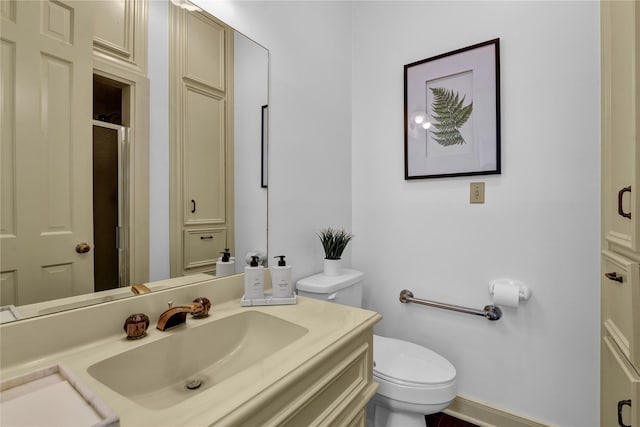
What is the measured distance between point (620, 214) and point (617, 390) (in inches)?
22.4

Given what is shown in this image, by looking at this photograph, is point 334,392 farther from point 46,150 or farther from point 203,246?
point 46,150

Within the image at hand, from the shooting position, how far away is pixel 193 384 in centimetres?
75

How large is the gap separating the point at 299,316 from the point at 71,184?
2.21 ft

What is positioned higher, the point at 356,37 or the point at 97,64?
the point at 356,37

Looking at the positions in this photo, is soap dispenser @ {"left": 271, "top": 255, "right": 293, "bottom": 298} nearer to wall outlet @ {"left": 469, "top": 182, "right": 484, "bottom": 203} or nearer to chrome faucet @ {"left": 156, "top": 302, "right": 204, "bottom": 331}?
chrome faucet @ {"left": 156, "top": 302, "right": 204, "bottom": 331}

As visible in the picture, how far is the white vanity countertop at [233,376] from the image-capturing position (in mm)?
471

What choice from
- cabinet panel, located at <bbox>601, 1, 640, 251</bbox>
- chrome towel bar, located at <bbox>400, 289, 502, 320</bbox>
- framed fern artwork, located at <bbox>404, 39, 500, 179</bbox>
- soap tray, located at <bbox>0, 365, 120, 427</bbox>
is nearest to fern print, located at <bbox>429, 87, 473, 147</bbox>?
framed fern artwork, located at <bbox>404, 39, 500, 179</bbox>

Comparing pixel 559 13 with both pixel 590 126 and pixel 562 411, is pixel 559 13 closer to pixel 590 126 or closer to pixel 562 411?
pixel 590 126

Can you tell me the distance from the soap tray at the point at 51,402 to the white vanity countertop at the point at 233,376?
36 millimetres

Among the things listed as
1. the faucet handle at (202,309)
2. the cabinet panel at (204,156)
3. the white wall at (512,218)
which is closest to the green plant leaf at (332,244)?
the white wall at (512,218)

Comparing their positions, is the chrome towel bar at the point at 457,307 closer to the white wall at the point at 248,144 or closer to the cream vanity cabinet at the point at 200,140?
the white wall at the point at 248,144

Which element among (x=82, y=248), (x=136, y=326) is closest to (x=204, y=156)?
(x=82, y=248)

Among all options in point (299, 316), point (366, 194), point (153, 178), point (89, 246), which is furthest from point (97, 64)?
point (366, 194)

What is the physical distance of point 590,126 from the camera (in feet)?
4.13
